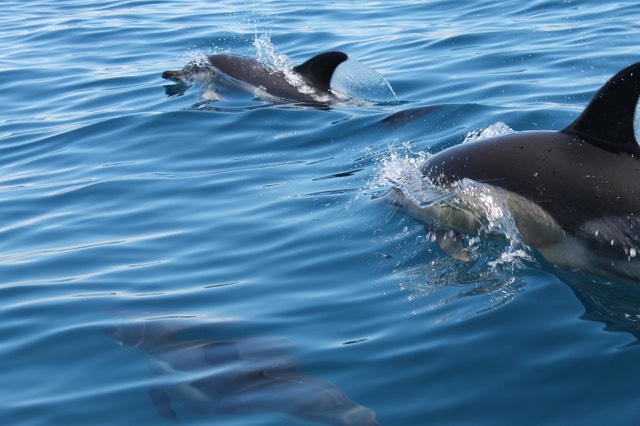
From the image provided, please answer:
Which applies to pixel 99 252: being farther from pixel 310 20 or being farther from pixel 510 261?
pixel 310 20

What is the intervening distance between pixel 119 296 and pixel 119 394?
62.6 inches

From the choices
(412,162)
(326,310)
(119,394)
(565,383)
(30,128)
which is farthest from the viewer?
(30,128)

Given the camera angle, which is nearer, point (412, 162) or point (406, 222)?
point (406, 222)

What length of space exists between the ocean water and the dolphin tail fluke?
0.04 metres

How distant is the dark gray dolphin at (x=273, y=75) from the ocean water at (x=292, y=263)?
1.12 ft

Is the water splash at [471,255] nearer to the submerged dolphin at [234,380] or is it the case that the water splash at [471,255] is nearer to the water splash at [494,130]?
the submerged dolphin at [234,380]

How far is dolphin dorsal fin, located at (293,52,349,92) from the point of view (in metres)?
12.4

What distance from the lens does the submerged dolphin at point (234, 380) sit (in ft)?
17.4

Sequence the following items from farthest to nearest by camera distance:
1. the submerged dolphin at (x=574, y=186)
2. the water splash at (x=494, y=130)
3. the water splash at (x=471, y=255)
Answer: the water splash at (x=494, y=130) < the water splash at (x=471, y=255) < the submerged dolphin at (x=574, y=186)

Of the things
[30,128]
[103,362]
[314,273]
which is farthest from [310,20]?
[103,362]

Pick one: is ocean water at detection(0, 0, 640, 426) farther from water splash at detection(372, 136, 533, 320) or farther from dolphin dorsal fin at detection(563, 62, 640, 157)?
dolphin dorsal fin at detection(563, 62, 640, 157)

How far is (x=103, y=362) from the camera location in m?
6.22

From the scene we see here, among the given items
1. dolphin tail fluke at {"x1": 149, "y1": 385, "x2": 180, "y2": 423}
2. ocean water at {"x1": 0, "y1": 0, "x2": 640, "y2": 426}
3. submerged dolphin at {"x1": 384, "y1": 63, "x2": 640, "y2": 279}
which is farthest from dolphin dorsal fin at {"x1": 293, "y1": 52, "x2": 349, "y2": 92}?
dolphin tail fluke at {"x1": 149, "y1": 385, "x2": 180, "y2": 423}

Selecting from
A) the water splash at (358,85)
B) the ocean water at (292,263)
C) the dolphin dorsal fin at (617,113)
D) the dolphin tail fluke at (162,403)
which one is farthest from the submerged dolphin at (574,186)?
the water splash at (358,85)
